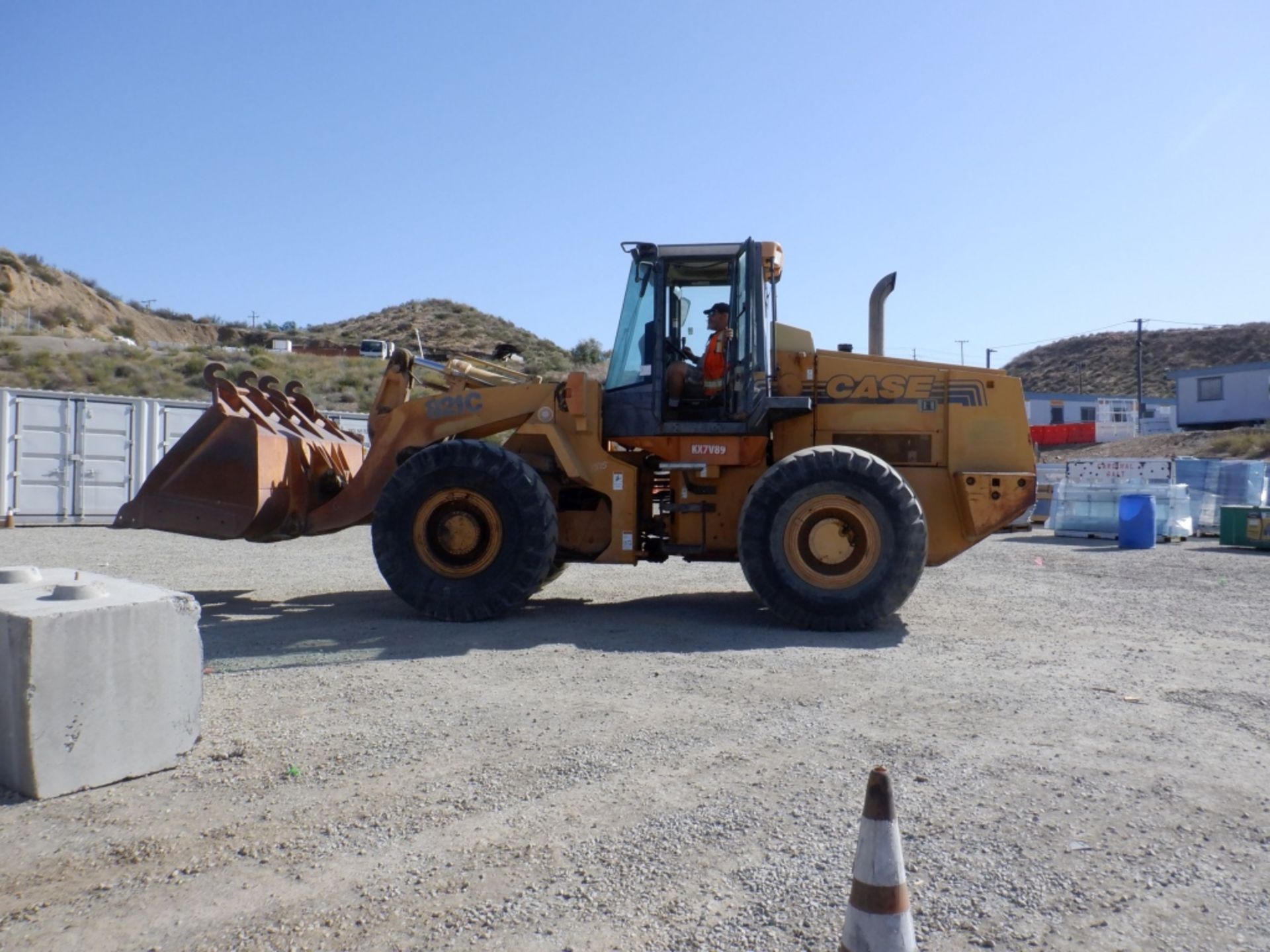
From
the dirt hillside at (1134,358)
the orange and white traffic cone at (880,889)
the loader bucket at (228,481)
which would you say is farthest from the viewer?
the dirt hillside at (1134,358)

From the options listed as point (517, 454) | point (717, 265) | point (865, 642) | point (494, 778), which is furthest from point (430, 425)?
point (494, 778)

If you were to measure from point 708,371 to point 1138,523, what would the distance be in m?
12.4

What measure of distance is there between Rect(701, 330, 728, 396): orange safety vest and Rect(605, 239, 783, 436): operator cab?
4 cm

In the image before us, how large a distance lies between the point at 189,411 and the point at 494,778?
18.4 metres

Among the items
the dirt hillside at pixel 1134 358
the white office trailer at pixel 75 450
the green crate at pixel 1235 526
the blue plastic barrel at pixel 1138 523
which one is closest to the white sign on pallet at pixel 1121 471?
the green crate at pixel 1235 526

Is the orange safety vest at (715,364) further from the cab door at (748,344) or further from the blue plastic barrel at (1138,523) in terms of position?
the blue plastic barrel at (1138,523)

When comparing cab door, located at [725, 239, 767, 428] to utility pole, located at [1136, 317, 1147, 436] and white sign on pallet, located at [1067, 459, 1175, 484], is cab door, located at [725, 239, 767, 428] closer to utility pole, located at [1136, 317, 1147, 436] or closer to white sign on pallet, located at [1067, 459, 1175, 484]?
white sign on pallet, located at [1067, 459, 1175, 484]

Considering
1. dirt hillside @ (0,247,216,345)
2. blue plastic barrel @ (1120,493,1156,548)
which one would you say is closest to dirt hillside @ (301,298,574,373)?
dirt hillside @ (0,247,216,345)

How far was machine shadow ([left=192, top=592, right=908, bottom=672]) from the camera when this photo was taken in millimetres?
7094

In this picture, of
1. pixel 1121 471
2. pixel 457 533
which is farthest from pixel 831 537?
pixel 1121 471

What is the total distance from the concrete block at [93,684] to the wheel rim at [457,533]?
151 inches

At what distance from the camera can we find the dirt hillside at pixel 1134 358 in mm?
82688

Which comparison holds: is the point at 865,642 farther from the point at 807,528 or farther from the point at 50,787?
the point at 50,787

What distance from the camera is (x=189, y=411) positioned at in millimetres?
20703
